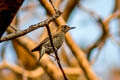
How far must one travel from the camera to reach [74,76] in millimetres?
5258

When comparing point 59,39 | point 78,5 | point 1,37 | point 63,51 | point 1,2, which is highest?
point 1,2

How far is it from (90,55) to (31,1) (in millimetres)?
2222

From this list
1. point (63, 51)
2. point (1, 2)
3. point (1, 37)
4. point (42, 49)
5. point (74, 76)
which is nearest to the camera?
point (1, 2)

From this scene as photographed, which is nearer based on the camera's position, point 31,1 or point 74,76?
point 74,76

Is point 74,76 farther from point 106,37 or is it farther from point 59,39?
point 59,39

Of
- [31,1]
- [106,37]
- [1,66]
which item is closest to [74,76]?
[106,37]

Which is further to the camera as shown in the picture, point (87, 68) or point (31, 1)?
point (31, 1)

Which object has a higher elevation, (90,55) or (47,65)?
(47,65)

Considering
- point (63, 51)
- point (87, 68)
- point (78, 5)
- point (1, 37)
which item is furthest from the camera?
point (63, 51)

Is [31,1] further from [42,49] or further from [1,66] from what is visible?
[42,49]

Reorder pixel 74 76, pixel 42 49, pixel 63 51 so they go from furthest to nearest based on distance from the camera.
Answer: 1. pixel 63 51
2. pixel 74 76
3. pixel 42 49

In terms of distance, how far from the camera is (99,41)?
5504 mm

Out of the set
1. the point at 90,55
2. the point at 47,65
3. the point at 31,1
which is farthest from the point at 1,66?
the point at 31,1

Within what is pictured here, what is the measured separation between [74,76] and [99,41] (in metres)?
0.69
